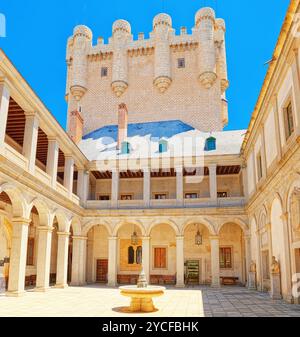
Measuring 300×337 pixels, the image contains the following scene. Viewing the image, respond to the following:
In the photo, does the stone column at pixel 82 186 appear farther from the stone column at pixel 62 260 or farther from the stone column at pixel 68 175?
the stone column at pixel 62 260

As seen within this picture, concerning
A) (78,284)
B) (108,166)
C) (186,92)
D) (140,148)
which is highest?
(186,92)

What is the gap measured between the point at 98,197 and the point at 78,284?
725cm

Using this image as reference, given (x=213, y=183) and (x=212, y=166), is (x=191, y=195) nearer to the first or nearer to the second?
(x=213, y=183)

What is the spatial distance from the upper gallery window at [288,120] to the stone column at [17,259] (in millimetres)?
11125

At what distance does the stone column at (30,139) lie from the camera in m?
16.1

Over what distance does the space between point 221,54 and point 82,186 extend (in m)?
20.7

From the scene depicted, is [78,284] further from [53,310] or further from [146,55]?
[146,55]

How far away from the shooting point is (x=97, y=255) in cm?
2669

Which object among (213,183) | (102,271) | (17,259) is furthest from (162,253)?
(17,259)

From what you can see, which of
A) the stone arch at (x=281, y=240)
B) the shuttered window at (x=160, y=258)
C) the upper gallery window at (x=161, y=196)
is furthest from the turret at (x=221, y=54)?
the stone arch at (x=281, y=240)

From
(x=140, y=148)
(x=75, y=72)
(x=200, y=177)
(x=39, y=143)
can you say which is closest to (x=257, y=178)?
(x=200, y=177)
